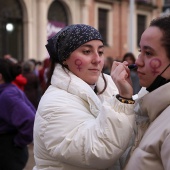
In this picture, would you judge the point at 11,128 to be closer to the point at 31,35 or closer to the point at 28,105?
the point at 28,105

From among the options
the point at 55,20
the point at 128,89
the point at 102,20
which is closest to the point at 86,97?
the point at 128,89

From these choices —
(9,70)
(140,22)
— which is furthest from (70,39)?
(140,22)

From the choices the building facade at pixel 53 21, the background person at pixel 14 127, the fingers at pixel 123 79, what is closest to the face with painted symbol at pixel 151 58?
the fingers at pixel 123 79

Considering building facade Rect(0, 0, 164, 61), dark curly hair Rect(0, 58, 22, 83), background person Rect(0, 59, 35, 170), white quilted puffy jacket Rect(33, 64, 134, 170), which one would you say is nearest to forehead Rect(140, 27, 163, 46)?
white quilted puffy jacket Rect(33, 64, 134, 170)

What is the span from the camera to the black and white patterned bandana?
2256 millimetres

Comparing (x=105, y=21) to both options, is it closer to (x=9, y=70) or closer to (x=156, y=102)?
(x=9, y=70)

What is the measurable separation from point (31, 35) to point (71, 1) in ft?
11.3

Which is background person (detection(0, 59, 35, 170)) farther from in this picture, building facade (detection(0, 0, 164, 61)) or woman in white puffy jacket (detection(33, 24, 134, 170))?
building facade (detection(0, 0, 164, 61))

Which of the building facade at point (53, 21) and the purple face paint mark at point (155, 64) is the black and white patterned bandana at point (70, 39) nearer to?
the purple face paint mark at point (155, 64)

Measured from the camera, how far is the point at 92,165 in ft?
6.29

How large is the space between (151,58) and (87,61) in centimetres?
62

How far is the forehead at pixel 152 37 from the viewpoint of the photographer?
1.70m

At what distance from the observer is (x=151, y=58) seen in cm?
172

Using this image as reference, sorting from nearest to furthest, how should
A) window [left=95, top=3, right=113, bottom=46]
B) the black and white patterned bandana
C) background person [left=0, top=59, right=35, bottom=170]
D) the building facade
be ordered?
1. the black and white patterned bandana
2. background person [left=0, top=59, right=35, bottom=170]
3. the building facade
4. window [left=95, top=3, right=113, bottom=46]
